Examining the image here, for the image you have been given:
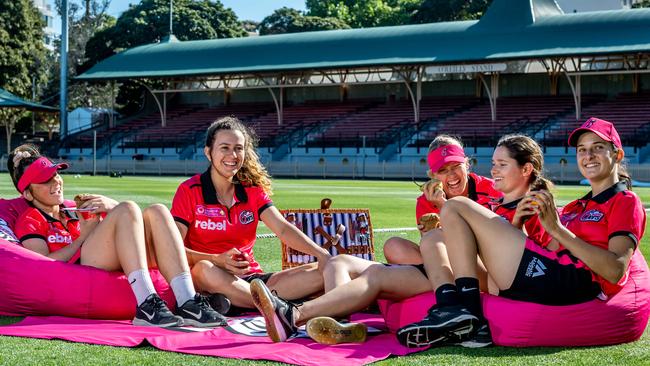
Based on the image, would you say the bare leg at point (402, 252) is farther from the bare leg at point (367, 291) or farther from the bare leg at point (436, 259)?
the bare leg at point (436, 259)

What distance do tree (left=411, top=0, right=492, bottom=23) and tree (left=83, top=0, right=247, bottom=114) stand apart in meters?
13.5

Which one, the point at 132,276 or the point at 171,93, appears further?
the point at 171,93

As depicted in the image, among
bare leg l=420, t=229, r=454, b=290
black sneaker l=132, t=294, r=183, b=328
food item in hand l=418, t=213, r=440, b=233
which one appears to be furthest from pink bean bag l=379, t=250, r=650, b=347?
black sneaker l=132, t=294, r=183, b=328

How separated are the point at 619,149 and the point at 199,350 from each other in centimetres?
266

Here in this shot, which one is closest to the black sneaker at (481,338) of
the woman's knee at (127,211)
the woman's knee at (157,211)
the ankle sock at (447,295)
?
the ankle sock at (447,295)

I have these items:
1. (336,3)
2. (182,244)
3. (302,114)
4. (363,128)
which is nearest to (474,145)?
(363,128)

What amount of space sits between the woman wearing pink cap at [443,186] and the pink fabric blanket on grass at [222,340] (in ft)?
1.80

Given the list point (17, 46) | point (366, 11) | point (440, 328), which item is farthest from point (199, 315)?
point (366, 11)

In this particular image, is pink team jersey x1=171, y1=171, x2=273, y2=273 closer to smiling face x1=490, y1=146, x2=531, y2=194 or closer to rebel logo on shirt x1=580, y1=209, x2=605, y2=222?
smiling face x1=490, y1=146, x2=531, y2=194

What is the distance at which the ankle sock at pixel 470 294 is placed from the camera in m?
5.64

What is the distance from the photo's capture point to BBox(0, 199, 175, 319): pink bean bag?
21.4 ft

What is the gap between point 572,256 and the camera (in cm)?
575

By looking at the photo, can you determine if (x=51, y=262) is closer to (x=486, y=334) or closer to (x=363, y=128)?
(x=486, y=334)

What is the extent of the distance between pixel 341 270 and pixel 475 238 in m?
0.91
